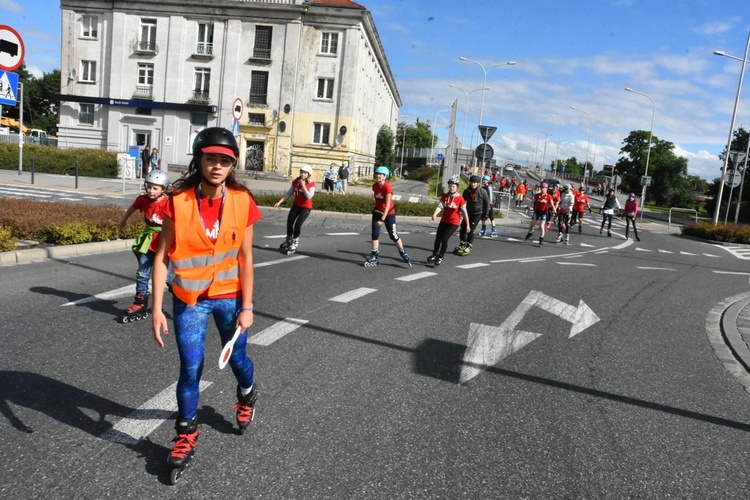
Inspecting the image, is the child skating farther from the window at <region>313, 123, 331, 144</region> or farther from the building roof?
the building roof

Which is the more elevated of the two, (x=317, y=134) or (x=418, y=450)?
(x=317, y=134)

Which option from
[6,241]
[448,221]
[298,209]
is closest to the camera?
[6,241]

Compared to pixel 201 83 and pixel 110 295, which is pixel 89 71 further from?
pixel 110 295

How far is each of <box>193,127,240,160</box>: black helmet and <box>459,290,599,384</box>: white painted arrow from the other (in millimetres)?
2679

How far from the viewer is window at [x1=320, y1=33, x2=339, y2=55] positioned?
44.4 m

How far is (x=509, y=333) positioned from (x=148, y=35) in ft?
145

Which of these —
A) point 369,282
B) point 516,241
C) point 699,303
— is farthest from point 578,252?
point 369,282

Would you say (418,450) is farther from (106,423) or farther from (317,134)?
(317,134)

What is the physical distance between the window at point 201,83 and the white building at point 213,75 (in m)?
0.07

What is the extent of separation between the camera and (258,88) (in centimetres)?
4394

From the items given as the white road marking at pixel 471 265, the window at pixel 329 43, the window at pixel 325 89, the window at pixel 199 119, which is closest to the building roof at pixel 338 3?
the window at pixel 329 43

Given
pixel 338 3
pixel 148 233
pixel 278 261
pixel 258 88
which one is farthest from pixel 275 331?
pixel 338 3

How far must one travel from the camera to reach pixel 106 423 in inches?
145

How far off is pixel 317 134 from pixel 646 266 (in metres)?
33.8
